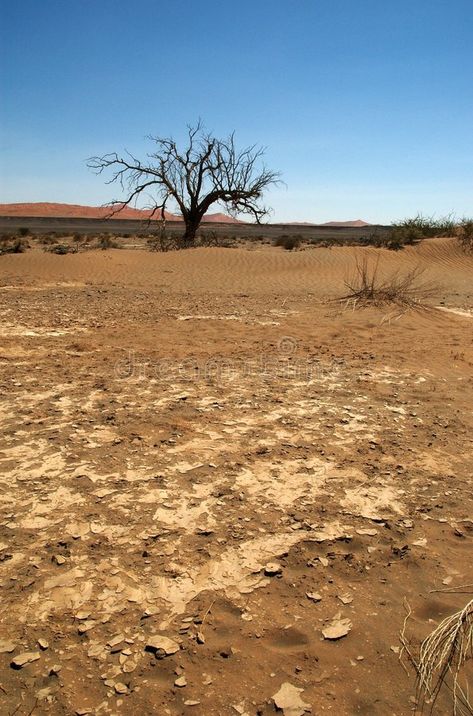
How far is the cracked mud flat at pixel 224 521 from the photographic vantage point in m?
2.07

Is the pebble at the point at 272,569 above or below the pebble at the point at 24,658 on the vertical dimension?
above

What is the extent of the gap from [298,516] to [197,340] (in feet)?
14.7

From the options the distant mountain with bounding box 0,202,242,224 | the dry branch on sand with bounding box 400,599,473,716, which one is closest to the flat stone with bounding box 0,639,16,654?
the dry branch on sand with bounding box 400,599,473,716

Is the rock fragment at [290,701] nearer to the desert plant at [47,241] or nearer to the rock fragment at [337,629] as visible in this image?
the rock fragment at [337,629]

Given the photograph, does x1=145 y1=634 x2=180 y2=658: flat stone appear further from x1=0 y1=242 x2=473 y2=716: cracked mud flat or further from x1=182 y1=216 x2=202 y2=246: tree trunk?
x1=182 y1=216 x2=202 y2=246: tree trunk

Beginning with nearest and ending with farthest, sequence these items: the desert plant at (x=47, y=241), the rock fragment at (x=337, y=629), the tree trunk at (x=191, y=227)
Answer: the rock fragment at (x=337, y=629) → the tree trunk at (x=191, y=227) → the desert plant at (x=47, y=241)

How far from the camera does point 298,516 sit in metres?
3.08

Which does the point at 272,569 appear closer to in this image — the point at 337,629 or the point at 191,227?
the point at 337,629

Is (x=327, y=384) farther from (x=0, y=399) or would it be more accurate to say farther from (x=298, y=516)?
(x=0, y=399)

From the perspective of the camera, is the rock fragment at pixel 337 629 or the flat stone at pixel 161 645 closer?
the flat stone at pixel 161 645

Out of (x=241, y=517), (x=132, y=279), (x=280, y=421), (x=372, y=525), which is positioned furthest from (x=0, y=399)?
(x=132, y=279)

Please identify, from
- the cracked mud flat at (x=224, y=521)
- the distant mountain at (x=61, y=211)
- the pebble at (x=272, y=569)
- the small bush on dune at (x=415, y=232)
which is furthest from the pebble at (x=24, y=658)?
the distant mountain at (x=61, y=211)

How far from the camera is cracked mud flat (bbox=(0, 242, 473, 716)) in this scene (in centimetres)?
207

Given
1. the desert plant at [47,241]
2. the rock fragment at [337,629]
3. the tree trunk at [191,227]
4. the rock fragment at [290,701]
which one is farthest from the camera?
the desert plant at [47,241]
